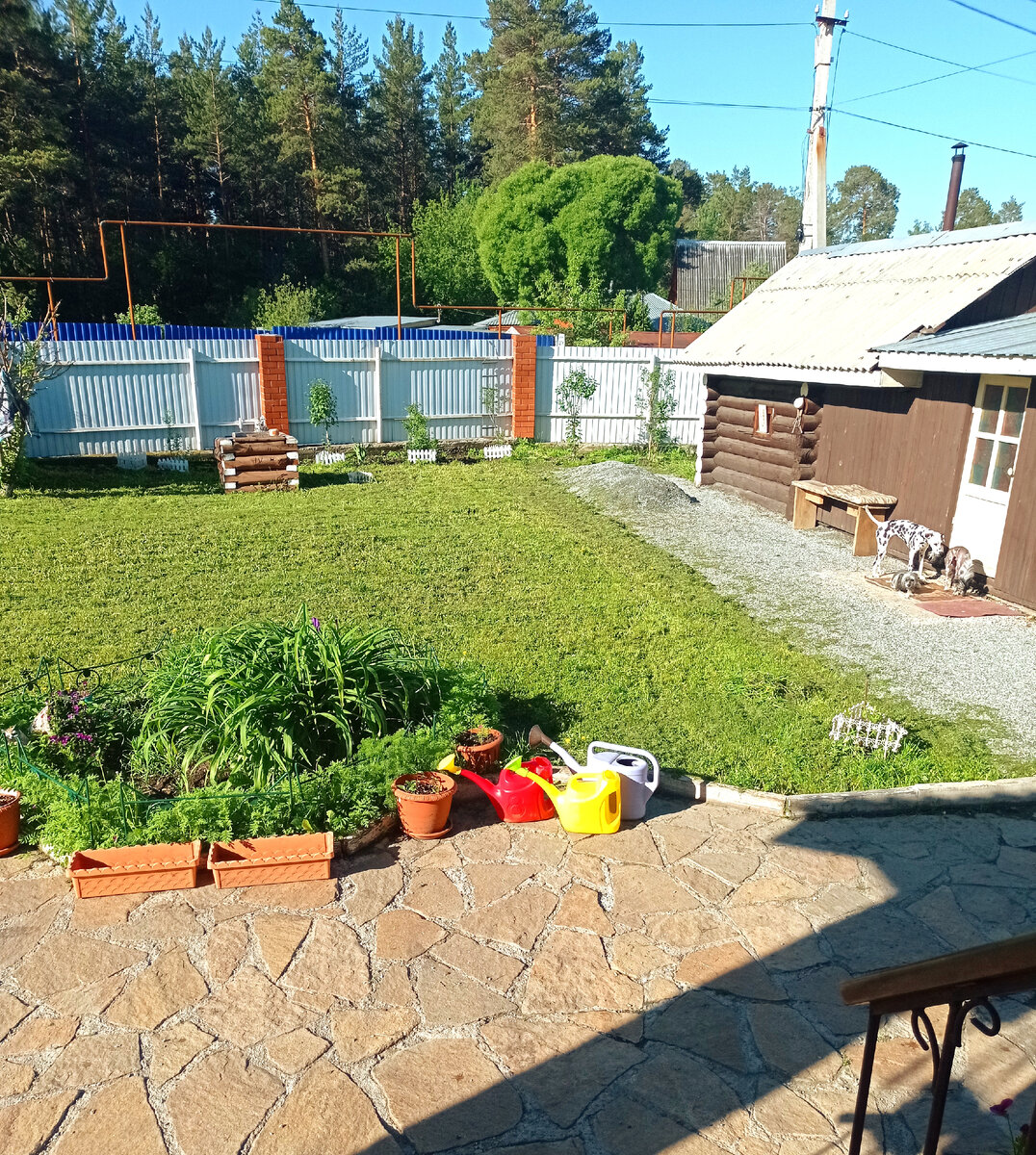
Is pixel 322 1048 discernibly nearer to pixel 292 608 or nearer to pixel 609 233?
pixel 292 608

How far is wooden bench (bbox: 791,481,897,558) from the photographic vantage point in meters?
10.9

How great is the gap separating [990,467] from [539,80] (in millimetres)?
39041

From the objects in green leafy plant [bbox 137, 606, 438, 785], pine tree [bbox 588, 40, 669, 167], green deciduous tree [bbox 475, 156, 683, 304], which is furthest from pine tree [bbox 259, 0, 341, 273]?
green leafy plant [bbox 137, 606, 438, 785]

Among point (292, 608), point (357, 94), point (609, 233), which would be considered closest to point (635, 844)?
point (292, 608)

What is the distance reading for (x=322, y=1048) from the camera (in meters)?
3.27

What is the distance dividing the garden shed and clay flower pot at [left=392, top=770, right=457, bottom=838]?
6.84m

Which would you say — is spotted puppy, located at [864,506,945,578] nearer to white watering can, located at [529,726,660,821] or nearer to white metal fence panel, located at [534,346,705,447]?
white watering can, located at [529,726,660,821]

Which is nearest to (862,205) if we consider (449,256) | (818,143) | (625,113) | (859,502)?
(625,113)

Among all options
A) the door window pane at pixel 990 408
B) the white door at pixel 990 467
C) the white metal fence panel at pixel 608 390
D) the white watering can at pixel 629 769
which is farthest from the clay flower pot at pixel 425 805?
the white metal fence panel at pixel 608 390

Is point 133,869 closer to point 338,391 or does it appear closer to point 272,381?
point 272,381

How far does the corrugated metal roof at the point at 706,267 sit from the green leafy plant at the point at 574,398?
31468mm

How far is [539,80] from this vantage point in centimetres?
4112

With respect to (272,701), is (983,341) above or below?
above

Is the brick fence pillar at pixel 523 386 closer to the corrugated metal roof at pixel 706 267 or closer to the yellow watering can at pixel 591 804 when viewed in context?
the yellow watering can at pixel 591 804
